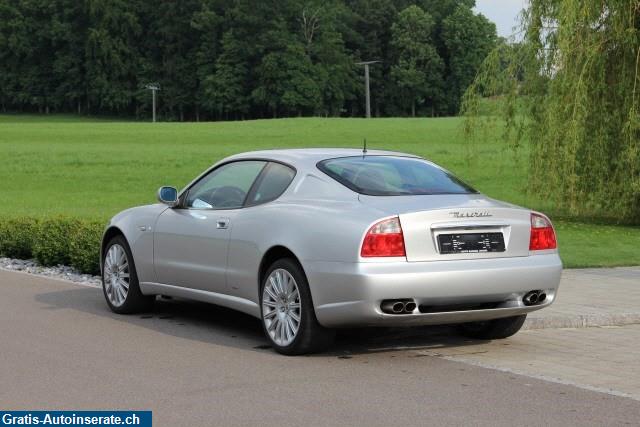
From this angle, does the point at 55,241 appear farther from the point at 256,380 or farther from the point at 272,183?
the point at 256,380

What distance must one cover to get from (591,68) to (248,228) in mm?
13658

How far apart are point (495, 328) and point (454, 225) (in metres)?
1.39

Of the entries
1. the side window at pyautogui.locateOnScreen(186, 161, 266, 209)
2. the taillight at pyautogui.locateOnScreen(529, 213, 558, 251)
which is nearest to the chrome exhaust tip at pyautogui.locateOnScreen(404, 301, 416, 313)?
the taillight at pyautogui.locateOnScreen(529, 213, 558, 251)

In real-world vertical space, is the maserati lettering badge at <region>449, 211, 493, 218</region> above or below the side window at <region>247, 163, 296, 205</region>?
below

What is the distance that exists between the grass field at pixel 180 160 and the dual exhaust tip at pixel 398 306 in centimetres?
719

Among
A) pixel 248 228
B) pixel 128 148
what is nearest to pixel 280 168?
pixel 248 228

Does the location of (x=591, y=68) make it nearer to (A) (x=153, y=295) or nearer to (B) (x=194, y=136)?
(A) (x=153, y=295)

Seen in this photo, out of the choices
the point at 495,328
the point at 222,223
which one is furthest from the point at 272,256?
the point at 495,328

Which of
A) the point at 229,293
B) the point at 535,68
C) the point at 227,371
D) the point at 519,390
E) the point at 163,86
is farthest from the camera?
the point at 163,86

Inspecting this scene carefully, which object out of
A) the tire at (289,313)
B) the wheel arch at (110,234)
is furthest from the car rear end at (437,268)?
the wheel arch at (110,234)

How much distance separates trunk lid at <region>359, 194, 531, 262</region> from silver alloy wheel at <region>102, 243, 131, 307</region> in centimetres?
300

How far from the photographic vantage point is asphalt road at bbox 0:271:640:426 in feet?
20.8

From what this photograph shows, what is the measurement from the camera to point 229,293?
353 inches

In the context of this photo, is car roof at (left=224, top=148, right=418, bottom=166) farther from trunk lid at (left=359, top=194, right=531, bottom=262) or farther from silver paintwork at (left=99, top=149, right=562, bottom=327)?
trunk lid at (left=359, top=194, right=531, bottom=262)
